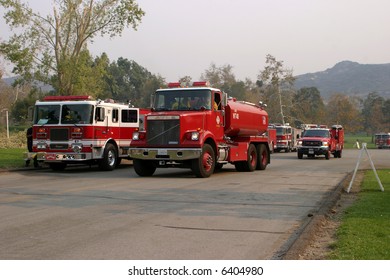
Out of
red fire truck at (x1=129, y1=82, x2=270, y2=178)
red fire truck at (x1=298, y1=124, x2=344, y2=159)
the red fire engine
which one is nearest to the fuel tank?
red fire truck at (x1=129, y1=82, x2=270, y2=178)

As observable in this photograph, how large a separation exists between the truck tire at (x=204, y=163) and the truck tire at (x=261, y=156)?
4.76 m

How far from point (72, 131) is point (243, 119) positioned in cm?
660

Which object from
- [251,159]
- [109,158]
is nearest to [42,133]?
[109,158]

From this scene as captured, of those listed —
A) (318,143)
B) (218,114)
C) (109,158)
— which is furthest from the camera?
(318,143)

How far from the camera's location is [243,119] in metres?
20.8

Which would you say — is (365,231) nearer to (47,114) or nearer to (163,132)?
(163,132)

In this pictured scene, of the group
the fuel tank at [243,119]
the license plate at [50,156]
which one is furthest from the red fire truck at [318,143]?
the license plate at [50,156]

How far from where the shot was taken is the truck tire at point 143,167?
18.5 m

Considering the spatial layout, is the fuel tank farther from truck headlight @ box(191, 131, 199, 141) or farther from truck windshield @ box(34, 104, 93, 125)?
truck windshield @ box(34, 104, 93, 125)

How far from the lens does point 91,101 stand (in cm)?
2050

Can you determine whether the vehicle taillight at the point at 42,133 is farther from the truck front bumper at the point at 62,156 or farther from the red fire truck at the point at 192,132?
the red fire truck at the point at 192,132
